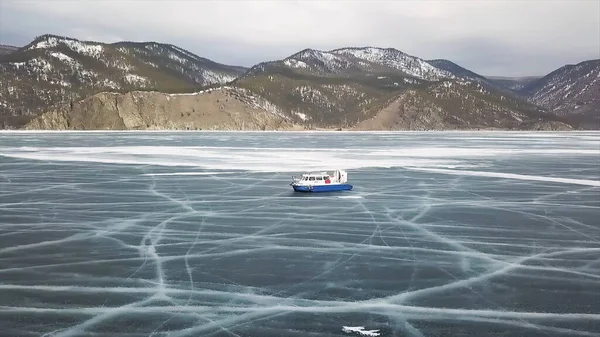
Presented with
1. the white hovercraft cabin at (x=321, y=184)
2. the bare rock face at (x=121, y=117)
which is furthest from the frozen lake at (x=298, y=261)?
the bare rock face at (x=121, y=117)

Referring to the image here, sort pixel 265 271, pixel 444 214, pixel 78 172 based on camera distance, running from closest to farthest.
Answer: pixel 265 271 < pixel 444 214 < pixel 78 172

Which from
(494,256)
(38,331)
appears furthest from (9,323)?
(494,256)

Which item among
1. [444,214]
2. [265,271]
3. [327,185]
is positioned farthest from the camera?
[327,185]

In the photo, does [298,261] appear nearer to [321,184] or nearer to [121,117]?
[321,184]

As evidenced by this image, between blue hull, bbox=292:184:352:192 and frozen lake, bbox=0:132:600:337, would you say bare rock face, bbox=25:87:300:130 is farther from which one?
blue hull, bbox=292:184:352:192

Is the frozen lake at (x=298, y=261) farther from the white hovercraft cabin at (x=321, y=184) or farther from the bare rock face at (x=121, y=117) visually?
the bare rock face at (x=121, y=117)

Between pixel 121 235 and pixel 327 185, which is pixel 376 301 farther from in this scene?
pixel 327 185

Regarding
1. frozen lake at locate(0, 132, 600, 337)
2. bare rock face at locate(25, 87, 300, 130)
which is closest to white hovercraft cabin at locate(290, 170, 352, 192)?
frozen lake at locate(0, 132, 600, 337)

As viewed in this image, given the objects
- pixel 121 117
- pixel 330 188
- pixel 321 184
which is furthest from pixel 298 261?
pixel 121 117
